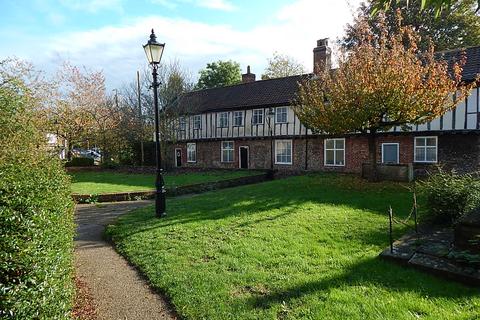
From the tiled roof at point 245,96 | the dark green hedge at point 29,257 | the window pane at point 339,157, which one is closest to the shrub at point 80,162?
the tiled roof at point 245,96

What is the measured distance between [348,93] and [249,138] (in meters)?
14.1

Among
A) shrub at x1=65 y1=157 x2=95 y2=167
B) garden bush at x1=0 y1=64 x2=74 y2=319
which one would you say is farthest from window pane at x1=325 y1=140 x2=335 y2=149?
shrub at x1=65 y1=157 x2=95 y2=167

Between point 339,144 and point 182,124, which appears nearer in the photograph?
point 339,144

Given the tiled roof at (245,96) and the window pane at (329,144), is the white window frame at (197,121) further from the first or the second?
the window pane at (329,144)

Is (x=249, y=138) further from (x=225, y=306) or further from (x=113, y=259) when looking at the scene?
(x=225, y=306)

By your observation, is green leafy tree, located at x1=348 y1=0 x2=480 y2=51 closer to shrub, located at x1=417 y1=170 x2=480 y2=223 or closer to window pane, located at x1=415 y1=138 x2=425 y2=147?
window pane, located at x1=415 y1=138 x2=425 y2=147

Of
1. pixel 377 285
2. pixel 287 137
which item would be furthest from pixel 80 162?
pixel 377 285

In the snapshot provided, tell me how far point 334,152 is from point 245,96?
31.3 feet

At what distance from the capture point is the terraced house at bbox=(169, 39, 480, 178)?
17.5m

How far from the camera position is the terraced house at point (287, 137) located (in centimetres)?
1752

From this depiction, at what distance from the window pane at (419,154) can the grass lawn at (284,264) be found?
967cm

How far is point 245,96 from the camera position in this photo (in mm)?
28172

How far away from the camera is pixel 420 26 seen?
1216 inches

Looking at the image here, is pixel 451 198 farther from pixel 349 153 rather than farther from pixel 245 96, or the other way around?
pixel 245 96
